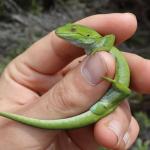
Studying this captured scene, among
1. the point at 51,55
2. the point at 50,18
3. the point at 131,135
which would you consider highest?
the point at 51,55

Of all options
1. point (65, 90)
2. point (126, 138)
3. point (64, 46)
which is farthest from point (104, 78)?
point (64, 46)

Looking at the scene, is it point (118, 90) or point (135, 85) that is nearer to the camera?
point (118, 90)

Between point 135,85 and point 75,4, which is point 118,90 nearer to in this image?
point 135,85

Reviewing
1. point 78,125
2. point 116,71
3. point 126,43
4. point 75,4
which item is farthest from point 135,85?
point 75,4

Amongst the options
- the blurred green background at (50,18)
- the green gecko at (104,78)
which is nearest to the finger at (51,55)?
the green gecko at (104,78)

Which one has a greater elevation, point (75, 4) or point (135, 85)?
point (135, 85)

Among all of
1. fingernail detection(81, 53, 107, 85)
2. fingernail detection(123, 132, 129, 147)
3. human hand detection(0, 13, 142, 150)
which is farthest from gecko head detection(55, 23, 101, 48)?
fingernail detection(123, 132, 129, 147)

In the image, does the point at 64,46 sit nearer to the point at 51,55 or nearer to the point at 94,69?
the point at 51,55

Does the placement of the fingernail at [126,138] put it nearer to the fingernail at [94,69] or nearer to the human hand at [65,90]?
the human hand at [65,90]

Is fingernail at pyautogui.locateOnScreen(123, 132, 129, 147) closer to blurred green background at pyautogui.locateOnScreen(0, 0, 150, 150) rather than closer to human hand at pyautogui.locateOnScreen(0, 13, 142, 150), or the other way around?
human hand at pyautogui.locateOnScreen(0, 13, 142, 150)
